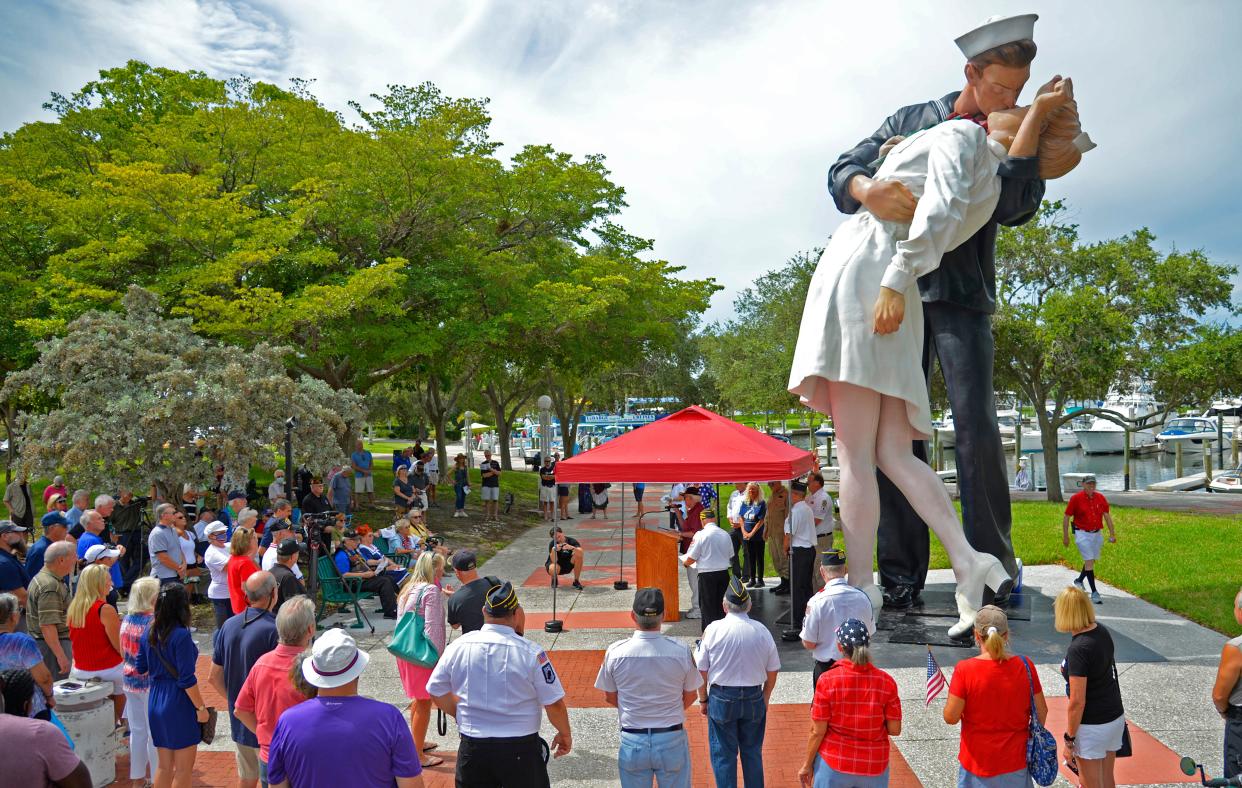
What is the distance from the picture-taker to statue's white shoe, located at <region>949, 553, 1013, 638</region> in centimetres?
905

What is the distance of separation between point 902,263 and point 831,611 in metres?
4.14

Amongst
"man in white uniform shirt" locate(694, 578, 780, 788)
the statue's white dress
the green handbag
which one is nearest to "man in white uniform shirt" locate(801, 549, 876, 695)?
"man in white uniform shirt" locate(694, 578, 780, 788)

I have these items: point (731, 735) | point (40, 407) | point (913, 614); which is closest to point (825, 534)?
point (913, 614)

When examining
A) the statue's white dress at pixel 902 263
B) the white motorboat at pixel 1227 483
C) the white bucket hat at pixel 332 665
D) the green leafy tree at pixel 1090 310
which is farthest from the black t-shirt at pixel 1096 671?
the white motorboat at pixel 1227 483

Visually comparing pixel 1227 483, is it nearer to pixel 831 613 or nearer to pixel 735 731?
pixel 831 613

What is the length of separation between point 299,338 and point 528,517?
774 centimetres

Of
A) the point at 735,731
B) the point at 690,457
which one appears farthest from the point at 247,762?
the point at 690,457

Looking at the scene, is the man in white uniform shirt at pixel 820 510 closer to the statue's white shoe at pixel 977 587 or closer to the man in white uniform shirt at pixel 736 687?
the statue's white shoe at pixel 977 587

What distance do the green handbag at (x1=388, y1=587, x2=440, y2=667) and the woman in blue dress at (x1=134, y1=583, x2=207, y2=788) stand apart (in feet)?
4.44

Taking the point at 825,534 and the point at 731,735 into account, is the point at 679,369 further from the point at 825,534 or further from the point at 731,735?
the point at 731,735

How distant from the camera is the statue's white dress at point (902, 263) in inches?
344

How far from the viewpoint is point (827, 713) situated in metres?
4.53

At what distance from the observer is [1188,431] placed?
6644 cm

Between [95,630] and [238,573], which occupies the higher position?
[238,573]
